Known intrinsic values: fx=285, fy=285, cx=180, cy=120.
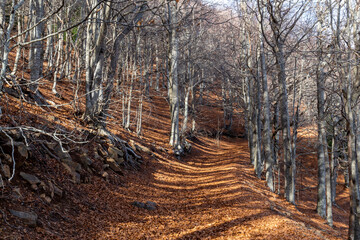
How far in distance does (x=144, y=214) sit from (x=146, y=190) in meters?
1.93

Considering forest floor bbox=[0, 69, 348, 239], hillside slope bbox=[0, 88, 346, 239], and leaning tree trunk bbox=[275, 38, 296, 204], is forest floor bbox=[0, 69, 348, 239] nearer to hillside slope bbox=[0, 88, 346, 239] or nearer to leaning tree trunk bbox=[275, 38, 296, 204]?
hillside slope bbox=[0, 88, 346, 239]

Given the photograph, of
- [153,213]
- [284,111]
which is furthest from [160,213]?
[284,111]

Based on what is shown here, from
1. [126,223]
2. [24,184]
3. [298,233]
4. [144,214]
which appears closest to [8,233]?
[24,184]

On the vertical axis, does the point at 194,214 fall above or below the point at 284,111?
below

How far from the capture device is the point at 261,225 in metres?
6.46

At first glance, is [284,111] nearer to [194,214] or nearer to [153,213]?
[194,214]

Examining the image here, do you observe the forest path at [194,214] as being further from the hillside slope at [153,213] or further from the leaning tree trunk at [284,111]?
the leaning tree trunk at [284,111]

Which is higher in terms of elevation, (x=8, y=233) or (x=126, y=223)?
(x=8, y=233)

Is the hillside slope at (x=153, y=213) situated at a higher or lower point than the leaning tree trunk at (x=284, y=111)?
lower

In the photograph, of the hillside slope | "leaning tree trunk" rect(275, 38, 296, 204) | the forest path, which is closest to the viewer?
the hillside slope

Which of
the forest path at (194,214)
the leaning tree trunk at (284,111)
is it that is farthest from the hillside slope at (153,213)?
the leaning tree trunk at (284,111)

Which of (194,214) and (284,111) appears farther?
(284,111)

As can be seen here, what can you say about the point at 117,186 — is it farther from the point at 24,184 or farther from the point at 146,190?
the point at 24,184

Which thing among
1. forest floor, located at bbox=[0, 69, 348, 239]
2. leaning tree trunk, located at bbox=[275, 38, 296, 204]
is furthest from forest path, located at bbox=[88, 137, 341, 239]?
leaning tree trunk, located at bbox=[275, 38, 296, 204]
